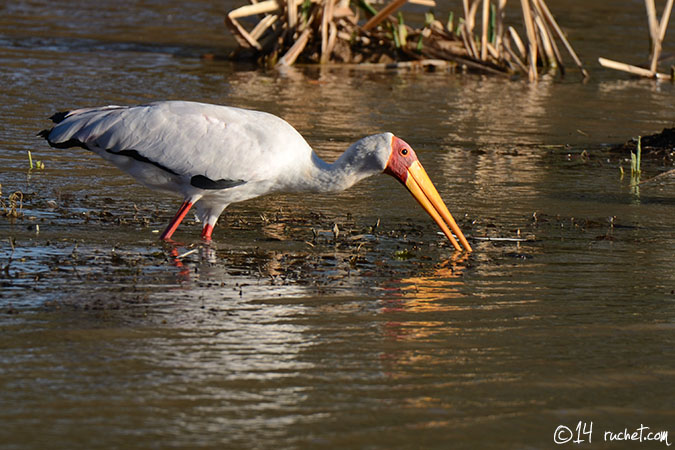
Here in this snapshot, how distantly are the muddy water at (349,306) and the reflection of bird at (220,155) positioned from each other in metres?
0.35

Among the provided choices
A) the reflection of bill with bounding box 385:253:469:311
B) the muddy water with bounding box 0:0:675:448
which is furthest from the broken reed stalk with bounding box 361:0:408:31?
the reflection of bill with bounding box 385:253:469:311

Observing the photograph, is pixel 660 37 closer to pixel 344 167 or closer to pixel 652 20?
pixel 652 20

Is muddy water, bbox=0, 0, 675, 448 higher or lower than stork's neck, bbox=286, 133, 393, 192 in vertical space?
lower

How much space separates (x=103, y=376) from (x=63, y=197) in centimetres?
413

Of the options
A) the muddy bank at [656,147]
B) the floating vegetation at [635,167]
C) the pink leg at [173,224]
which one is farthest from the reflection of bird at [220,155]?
the muddy bank at [656,147]

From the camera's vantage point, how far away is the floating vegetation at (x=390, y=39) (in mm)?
15773

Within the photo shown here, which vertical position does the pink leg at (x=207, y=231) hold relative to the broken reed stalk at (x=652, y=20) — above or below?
below

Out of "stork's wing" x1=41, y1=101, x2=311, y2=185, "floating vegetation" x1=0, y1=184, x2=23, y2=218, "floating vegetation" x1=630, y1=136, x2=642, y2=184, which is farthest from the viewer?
"floating vegetation" x1=630, y1=136, x2=642, y2=184

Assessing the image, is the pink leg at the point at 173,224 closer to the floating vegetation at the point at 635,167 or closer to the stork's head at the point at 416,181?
the stork's head at the point at 416,181

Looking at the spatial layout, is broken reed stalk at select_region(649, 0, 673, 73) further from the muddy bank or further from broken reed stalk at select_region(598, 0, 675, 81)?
the muddy bank

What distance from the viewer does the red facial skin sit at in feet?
24.4

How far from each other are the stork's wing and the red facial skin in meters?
0.57

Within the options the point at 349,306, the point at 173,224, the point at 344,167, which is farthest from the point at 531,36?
the point at 349,306

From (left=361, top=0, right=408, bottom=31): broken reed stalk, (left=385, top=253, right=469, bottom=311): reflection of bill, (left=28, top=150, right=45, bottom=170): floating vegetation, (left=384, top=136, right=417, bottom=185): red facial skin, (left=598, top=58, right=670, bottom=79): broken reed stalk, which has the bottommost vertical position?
(left=28, top=150, right=45, bottom=170): floating vegetation
